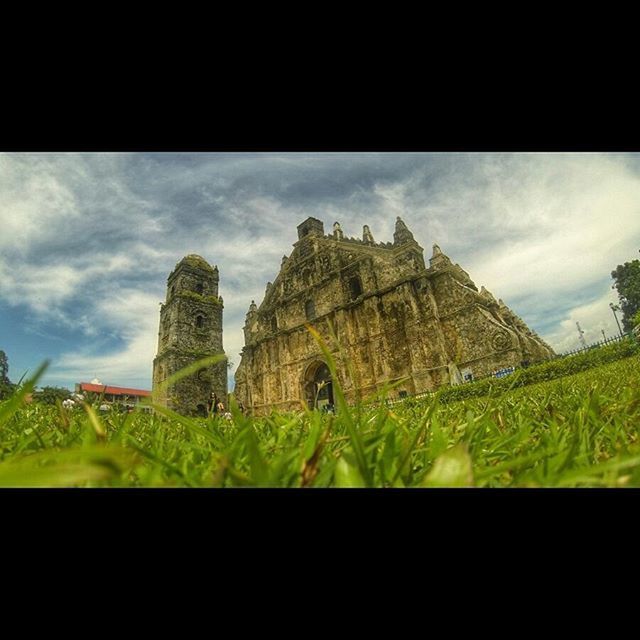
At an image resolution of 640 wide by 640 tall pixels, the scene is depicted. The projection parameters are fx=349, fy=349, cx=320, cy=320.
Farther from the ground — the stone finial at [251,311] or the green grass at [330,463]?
the stone finial at [251,311]

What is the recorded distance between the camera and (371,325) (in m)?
18.4

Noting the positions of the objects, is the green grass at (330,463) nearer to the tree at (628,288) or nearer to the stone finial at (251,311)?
the stone finial at (251,311)

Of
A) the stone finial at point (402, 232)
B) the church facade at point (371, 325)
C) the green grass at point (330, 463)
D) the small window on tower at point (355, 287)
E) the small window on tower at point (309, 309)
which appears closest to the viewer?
the green grass at point (330, 463)

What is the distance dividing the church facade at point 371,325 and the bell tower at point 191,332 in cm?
351

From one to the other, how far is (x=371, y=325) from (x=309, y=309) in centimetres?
484

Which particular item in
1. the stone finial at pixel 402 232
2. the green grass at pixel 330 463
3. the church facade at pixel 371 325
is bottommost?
the green grass at pixel 330 463

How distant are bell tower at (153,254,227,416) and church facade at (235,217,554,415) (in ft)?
11.5

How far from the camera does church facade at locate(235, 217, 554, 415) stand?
584 inches

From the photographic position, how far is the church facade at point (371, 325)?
1484cm

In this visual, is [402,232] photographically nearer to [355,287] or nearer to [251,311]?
[355,287]

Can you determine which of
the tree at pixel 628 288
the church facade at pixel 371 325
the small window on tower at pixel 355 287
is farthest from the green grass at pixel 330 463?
the tree at pixel 628 288
